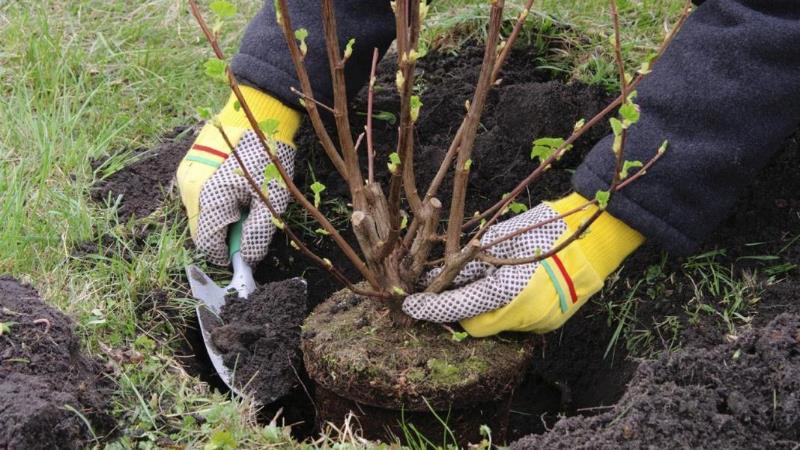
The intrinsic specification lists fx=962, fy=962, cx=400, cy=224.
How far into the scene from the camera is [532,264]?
2150 millimetres

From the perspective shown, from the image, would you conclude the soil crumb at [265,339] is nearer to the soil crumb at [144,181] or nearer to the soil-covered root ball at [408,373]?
the soil-covered root ball at [408,373]

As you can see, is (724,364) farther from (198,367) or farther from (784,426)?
(198,367)

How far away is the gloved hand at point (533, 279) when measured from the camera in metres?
2.11

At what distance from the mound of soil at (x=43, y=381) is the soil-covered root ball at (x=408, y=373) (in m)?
0.49

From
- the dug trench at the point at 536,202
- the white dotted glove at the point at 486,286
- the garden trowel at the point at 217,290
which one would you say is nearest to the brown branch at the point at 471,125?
the white dotted glove at the point at 486,286

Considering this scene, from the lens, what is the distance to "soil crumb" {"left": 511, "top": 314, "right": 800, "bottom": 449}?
68.5 inches

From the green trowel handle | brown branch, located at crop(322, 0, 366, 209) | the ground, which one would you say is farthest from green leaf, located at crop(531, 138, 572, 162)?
the green trowel handle

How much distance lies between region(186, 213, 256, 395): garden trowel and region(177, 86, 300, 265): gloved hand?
30 millimetres

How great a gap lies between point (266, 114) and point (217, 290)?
487 millimetres

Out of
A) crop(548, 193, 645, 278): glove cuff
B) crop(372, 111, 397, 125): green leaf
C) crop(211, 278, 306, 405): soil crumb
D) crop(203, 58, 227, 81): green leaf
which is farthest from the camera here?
crop(372, 111, 397, 125): green leaf

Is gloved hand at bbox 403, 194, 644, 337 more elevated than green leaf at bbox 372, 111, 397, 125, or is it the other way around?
green leaf at bbox 372, 111, 397, 125

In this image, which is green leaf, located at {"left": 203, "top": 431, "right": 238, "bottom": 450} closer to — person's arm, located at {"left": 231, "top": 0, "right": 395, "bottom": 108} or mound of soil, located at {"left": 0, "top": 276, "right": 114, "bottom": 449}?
mound of soil, located at {"left": 0, "top": 276, "right": 114, "bottom": 449}

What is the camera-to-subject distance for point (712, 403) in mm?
1795

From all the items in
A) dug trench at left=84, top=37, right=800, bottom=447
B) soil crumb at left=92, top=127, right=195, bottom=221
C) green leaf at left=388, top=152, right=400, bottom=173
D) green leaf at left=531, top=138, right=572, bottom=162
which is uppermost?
green leaf at left=388, top=152, right=400, bottom=173
